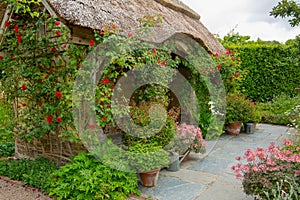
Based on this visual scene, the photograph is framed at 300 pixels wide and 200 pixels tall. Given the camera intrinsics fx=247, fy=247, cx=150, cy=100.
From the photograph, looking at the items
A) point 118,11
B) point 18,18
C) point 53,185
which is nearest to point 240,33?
point 118,11

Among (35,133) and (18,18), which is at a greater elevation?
(18,18)

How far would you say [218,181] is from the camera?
12.0 feet

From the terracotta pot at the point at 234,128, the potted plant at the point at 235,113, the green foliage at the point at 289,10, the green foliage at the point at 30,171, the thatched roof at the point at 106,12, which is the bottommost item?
the green foliage at the point at 30,171

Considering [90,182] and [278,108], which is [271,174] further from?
[278,108]

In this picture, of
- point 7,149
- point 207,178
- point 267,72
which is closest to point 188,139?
point 207,178

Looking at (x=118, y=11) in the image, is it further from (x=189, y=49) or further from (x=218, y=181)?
(x=218, y=181)

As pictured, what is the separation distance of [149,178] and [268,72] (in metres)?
7.91

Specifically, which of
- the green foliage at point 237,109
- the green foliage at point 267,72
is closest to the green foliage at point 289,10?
the green foliage at point 237,109

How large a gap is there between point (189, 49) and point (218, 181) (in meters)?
2.88

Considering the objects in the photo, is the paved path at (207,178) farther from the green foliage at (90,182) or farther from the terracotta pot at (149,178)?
the green foliage at (90,182)

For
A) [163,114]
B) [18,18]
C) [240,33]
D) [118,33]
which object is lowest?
[163,114]

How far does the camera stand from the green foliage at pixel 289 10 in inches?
211

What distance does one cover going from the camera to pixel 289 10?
5.43 metres

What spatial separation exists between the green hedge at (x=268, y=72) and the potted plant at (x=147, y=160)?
7.18 m
